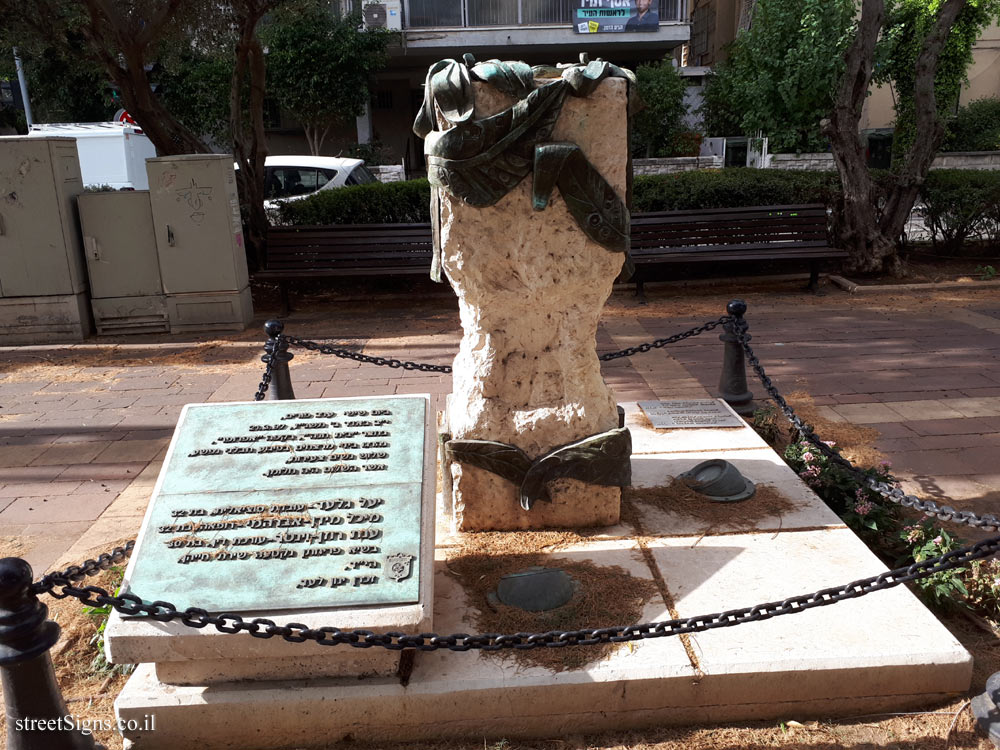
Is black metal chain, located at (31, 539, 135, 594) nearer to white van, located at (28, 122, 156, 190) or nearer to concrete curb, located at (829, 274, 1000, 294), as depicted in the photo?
concrete curb, located at (829, 274, 1000, 294)

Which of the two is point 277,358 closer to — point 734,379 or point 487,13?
point 734,379

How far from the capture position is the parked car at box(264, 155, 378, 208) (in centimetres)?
1294

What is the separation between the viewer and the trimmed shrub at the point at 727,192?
10.5 m

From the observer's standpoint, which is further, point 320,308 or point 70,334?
point 320,308

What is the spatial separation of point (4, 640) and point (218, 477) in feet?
3.15

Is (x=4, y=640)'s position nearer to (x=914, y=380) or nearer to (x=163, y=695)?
(x=163, y=695)

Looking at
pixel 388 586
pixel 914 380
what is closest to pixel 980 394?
pixel 914 380

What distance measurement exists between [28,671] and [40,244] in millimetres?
7315

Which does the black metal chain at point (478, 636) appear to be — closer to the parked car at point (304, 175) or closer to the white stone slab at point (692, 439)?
the white stone slab at point (692, 439)

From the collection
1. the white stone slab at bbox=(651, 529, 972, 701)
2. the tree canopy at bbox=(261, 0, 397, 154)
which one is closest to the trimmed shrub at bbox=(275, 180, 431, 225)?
the white stone slab at bbox=(651, 529, 972, 701)

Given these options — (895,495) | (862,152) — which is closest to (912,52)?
(862,152)

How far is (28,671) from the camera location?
7.52 ft

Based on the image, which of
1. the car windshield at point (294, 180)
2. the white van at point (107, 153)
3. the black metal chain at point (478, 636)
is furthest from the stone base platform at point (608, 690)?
the white van at point (107, 153)

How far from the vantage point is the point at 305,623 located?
257 cm
